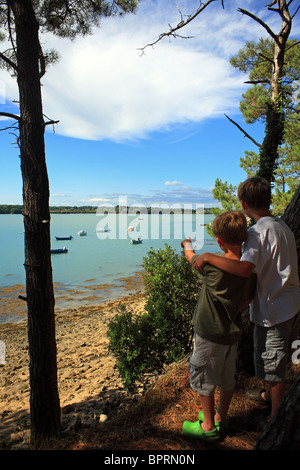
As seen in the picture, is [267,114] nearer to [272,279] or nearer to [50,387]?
[272,279]

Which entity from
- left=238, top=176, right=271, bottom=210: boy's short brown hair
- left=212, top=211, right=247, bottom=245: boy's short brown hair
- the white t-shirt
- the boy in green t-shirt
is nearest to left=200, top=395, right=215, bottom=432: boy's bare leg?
Result: the boy in green t-shirt

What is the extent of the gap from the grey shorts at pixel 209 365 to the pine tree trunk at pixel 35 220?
2378mm

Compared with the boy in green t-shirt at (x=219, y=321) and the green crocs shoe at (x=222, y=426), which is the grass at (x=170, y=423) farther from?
the boy in green t-shirt at (x=219, y=321)

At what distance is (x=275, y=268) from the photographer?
204cm

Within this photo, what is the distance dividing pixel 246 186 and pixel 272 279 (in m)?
0.70

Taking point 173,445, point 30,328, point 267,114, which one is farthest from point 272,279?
point 267,114

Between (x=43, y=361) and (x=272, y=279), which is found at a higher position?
(x=272, y=279)

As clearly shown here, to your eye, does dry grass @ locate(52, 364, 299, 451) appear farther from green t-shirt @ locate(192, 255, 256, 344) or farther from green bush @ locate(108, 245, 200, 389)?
green t-shirt @ locate(192, 255, 256, 344)

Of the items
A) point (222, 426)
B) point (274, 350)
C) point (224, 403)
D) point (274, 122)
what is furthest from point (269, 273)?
point (274, 122)

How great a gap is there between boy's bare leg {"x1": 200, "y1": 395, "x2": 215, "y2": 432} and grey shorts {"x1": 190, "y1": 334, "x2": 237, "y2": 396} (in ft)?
0.16

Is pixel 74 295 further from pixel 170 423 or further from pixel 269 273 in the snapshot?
pixel 269 273

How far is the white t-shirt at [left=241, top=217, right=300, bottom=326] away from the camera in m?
2.02

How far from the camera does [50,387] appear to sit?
3.86 meters

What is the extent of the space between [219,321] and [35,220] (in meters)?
2.68
